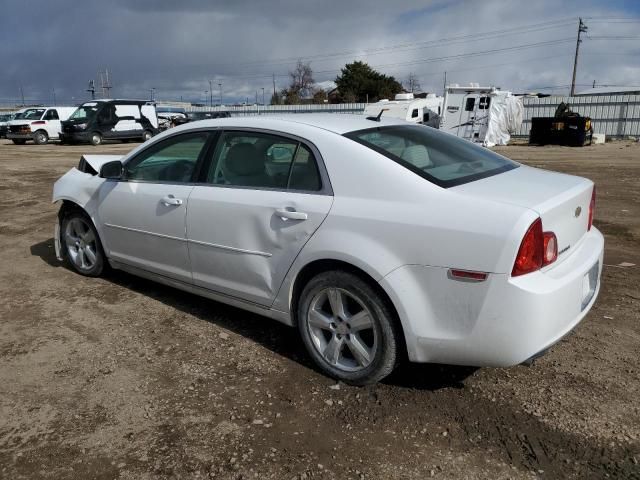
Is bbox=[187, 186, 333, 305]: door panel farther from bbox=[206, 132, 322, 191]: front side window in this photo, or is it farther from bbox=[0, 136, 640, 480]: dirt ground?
bbox=[0, 136, 640, 480]: dirt ground

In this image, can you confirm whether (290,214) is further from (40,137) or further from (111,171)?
(40,137)

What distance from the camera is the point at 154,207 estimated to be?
4.04 metres

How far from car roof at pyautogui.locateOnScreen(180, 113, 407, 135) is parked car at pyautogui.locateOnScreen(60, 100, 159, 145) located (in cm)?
2436

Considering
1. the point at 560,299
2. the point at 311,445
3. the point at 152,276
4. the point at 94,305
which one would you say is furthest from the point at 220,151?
the point at 560,299

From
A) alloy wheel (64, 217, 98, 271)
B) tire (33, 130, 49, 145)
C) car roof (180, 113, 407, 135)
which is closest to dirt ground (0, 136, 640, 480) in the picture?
alloy wheel (64, 217, 98, 271)

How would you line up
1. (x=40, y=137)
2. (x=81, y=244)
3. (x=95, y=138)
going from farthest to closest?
(x=40, y=137)
(x=95, y=138)
(x=81, y=244)

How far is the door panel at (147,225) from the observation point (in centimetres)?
389

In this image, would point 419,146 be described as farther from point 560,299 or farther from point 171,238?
point 171,238

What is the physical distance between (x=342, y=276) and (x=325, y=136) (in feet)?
2.89

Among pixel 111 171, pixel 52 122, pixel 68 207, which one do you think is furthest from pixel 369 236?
pixel 52 122

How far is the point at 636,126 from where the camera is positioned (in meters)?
29.0

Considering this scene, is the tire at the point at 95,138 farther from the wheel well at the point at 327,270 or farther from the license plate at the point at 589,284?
the license plate at the point at 589,284

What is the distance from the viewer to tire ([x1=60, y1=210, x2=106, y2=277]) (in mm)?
4859

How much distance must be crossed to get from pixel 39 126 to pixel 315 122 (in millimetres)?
28685
